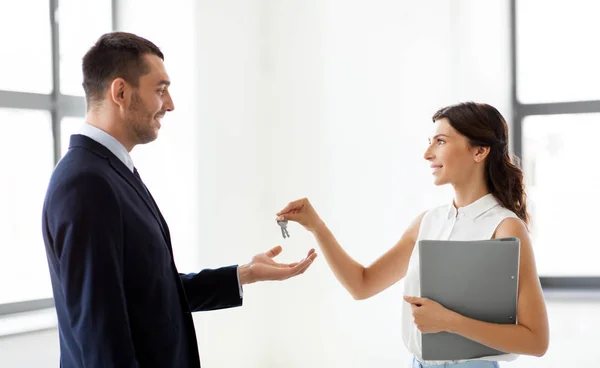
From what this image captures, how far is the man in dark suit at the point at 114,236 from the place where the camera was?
1.45 m

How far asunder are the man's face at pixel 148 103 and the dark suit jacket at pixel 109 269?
137mm

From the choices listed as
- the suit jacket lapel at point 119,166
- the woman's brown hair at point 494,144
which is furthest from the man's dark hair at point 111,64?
the woman's brown hair at point 494,144

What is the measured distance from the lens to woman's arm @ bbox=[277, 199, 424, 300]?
2338 millimetres

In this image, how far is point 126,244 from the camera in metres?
1.57

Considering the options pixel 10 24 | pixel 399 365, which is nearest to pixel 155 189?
pixel 10 24

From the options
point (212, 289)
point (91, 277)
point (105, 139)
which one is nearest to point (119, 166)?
point (105, 139)

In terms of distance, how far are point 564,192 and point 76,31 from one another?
259 cm

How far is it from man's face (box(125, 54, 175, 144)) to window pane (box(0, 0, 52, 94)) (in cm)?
135

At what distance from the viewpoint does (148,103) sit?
5.82ft

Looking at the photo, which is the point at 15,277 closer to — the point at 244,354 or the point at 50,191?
the point at 244,354

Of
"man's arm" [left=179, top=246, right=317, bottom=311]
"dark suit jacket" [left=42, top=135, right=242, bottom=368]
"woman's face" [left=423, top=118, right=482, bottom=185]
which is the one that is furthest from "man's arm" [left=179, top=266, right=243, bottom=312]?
"woman's face" [left=423, top=118, right=482, bottom=185]

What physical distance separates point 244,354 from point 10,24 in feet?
6.49

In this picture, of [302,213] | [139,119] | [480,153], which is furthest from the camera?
[302,213]

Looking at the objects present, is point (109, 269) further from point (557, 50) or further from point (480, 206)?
point (557, 50)
